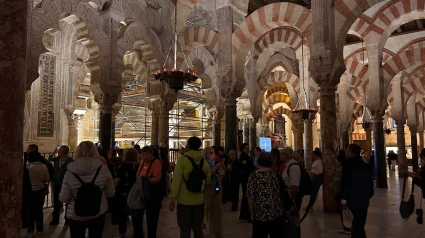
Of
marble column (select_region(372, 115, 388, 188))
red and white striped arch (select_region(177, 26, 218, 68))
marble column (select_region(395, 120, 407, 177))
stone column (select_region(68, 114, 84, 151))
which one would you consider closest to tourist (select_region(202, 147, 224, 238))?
red and white striped arch (select_region(177, 26, 218, 68))

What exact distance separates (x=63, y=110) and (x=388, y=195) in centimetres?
951

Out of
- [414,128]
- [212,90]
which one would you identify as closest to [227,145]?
[212,90]

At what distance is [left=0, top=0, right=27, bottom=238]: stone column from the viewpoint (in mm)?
1642

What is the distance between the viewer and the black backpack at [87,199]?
2.27 metres

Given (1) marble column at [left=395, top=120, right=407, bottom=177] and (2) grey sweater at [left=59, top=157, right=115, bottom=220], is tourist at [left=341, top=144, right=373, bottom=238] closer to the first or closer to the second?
(2) grey sweater at [left=59, top=157, right=115, bottom=220]

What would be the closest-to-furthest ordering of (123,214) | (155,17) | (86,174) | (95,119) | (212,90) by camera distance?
(86,174) < (123,214) < (155,17) < (212,90) < (95,119)

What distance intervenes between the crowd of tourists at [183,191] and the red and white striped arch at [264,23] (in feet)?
13.9

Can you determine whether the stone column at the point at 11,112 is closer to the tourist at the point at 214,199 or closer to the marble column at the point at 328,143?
the tourist at the point at 214,199

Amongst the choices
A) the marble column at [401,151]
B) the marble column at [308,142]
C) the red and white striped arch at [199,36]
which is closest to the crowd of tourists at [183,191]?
the red and white striped arch at [199,36]

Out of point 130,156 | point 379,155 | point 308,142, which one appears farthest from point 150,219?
point 308,142

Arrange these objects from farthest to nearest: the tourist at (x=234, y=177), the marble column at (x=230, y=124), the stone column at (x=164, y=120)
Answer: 1. the stone column at (x=164, y=120)
2. the marble column at (x=230, y=124)
3. the tourist at (x=234, y=177)

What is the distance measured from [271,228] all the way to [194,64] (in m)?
8.27

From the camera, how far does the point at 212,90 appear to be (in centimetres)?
1049

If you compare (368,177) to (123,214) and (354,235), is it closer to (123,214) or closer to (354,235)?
(354,235)
